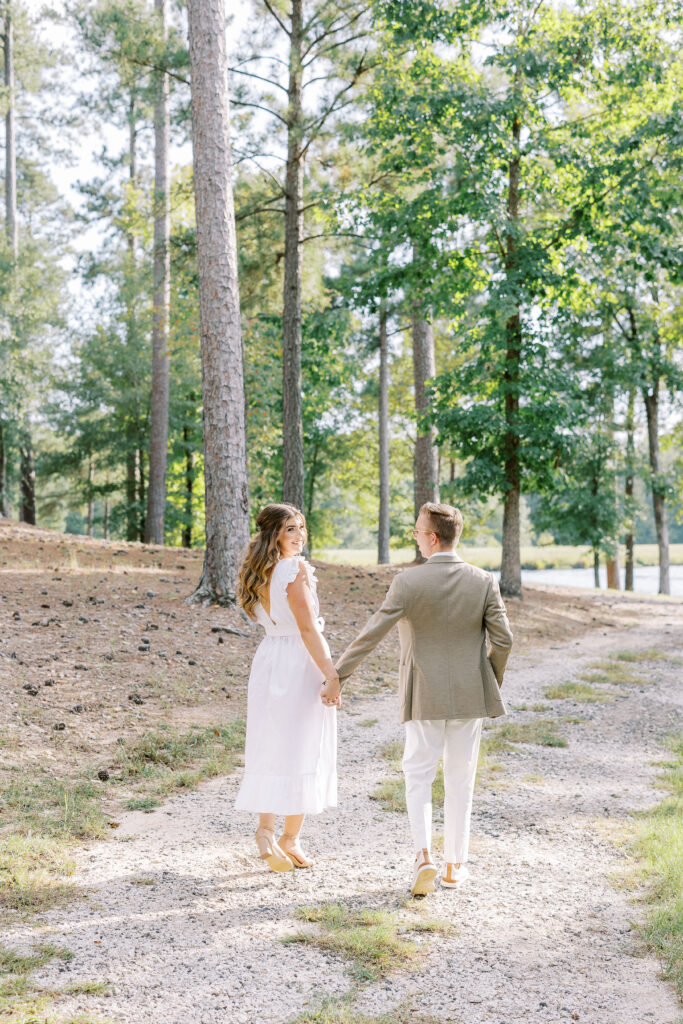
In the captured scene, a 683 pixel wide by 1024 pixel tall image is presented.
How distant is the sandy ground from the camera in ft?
10.2

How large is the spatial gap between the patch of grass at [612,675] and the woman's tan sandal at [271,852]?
21.8 feet

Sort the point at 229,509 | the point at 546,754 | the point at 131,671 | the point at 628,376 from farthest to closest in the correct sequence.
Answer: the point at 628,376 < the point at 229,509 < the point at 131,671 < the point at 546,754

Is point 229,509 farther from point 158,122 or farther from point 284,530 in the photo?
point 158,122

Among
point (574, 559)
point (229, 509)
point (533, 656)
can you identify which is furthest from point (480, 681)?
point (574, 559)

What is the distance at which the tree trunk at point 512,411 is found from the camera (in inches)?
603

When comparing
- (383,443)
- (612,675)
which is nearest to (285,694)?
(612,675)

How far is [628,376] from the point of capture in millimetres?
25047

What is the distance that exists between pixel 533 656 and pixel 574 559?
53687 mm

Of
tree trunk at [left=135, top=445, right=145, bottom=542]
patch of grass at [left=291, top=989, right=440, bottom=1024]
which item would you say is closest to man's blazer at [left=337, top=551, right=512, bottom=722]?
patch of grass at [left=291, top=989, right=440, bottom=1024]

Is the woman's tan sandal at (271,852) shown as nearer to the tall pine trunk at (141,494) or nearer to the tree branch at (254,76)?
the tree branch at (254,76)

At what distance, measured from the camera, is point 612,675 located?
34.1ft

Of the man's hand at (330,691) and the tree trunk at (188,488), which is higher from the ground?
the tree trunk at (188,488)

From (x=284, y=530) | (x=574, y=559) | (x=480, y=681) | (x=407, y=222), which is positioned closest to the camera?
(x=480, y=681)

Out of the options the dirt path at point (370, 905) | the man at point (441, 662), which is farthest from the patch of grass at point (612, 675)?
the man at point (441, 662)
